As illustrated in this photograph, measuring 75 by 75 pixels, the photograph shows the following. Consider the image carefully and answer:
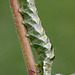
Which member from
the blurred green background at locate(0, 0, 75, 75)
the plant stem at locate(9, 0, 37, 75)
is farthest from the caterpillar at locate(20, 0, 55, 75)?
the blurred green background at locate(0, 0, 75, 75)

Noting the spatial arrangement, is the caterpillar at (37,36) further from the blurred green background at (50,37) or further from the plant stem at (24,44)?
the blurred green background at (50,37)

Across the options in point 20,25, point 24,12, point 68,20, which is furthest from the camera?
point 68,20

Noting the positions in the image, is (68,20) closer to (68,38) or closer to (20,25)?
(68,38)

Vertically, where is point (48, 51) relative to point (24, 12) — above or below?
below

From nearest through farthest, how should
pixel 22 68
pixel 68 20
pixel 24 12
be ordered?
1. pixel 24 12
2. pixel 22 68
3. pixel 68 20

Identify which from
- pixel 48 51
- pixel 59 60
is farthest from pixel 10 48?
pixel 48 51

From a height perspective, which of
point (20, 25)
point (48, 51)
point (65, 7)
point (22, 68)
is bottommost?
point (22, 68)

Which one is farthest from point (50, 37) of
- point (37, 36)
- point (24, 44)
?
point (24, 44)

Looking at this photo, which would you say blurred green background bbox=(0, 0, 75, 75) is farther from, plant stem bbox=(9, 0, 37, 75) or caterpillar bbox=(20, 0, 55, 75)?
plant stem bbox=(9, 0, 37, 75)

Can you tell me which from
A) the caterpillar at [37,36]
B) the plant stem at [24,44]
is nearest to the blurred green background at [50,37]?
the caterpillar at [37,36]
